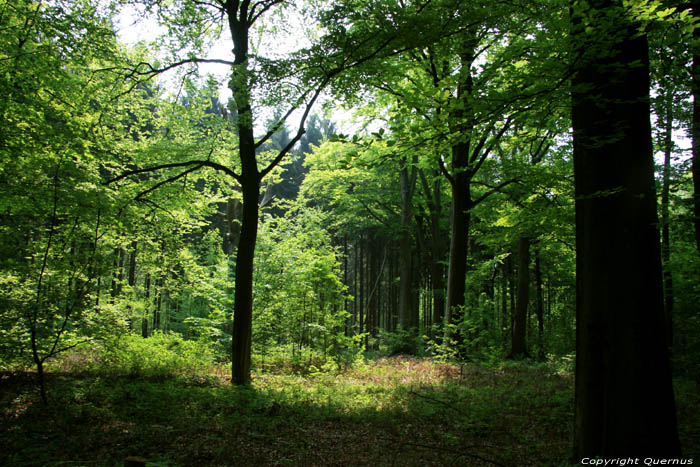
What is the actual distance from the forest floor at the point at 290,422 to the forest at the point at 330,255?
5cm

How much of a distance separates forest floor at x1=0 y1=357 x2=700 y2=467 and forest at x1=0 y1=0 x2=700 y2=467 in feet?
0.17

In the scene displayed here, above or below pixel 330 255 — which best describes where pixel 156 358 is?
below

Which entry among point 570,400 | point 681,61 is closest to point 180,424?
point 570,400

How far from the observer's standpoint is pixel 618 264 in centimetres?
381

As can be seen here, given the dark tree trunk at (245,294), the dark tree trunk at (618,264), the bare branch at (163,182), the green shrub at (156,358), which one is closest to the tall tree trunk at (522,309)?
the dark tree trunk at (245,294)

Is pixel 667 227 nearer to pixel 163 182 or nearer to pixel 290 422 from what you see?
pixel 290 422

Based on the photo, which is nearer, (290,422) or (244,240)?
(290,422)

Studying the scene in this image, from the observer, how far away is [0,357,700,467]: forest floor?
15.6 feet

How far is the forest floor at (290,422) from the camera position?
4770 millimetres

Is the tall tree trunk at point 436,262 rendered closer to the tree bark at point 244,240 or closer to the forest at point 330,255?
the forest at point 330,255

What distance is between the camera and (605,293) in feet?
12.5

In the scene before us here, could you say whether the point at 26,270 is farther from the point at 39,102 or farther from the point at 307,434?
the point at 307,434

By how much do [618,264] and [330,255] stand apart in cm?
1062

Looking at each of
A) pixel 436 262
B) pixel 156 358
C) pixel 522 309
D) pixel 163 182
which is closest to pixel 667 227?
pixel 522 309
